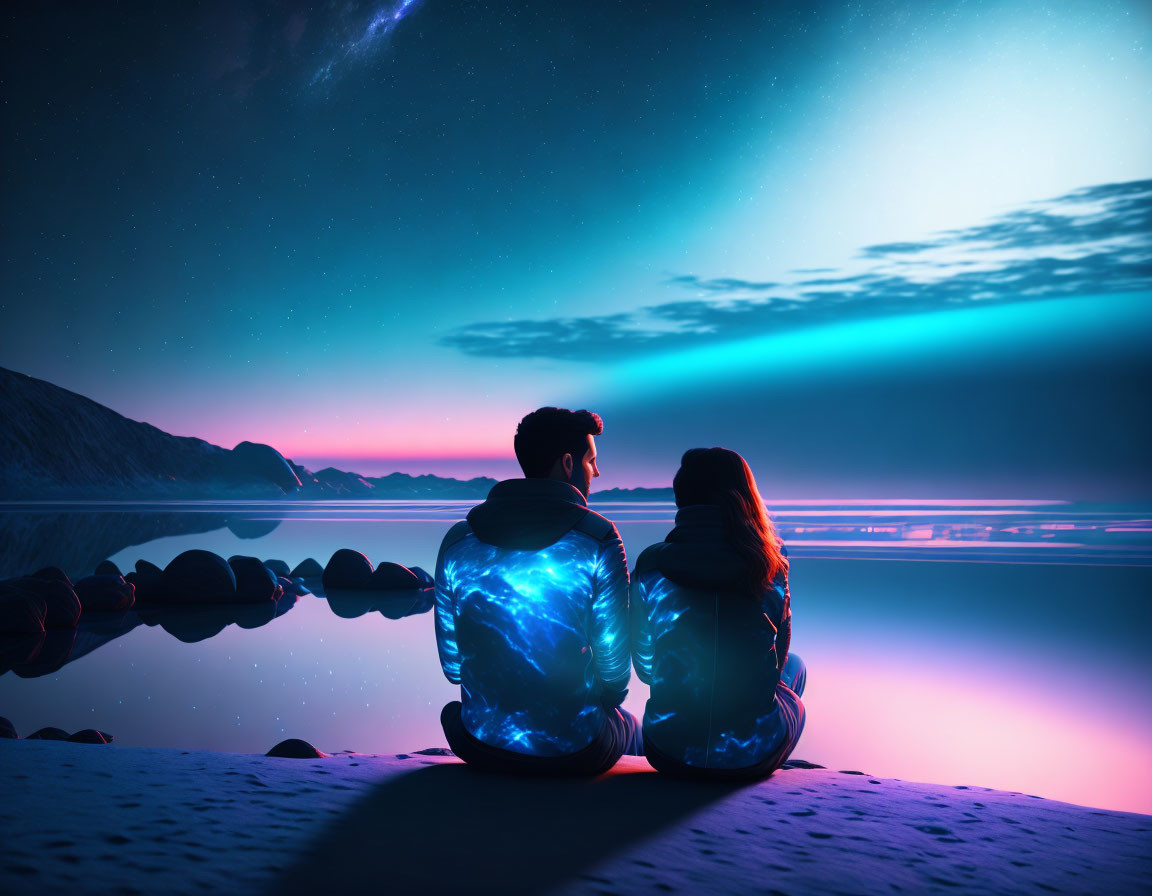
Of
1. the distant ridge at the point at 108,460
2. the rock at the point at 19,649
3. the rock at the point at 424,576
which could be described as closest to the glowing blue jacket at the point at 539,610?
the rock at the point at 19,649

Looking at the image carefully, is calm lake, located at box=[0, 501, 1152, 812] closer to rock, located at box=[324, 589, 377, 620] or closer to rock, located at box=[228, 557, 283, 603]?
rock, located at box=[324, 589, 377, 620]

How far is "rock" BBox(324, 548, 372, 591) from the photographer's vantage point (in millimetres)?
13367

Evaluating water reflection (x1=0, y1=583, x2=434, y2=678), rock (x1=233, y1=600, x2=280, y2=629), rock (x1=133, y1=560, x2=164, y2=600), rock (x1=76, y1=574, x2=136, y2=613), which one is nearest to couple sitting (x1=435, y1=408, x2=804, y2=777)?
water reflection (x1=0, y1=583, x2=434, y2=678)

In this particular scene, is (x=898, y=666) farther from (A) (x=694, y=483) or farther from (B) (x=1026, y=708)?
(A) (x=694, y=483)

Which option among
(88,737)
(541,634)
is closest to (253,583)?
(88,737)

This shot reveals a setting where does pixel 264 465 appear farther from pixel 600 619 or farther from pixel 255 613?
pixel 600 619

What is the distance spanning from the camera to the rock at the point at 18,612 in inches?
324

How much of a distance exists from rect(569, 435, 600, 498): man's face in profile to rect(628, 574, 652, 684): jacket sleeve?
0.46 meters

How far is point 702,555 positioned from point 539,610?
0.68 m

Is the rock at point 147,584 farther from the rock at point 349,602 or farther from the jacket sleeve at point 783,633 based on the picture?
the jacket sleeve at point 783,633

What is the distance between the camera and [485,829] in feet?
8.36

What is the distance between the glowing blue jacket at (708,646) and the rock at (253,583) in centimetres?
1018

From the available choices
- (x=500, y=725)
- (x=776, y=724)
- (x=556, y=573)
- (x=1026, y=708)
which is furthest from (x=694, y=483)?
(x=1026, y=708)

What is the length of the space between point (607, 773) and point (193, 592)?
10171 millimetres
